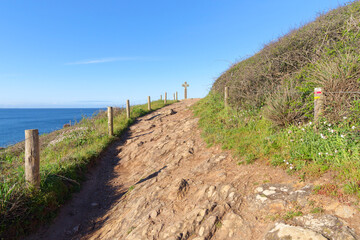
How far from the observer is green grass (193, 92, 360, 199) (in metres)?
3.41

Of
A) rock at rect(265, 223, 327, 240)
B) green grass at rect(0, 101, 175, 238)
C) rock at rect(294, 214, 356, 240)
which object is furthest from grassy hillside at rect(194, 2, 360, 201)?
green grass at rect(0, 101, 175, 238)

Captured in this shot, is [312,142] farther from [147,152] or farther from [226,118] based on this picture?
[147,152]

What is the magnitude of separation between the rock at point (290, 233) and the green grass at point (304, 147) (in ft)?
3.15

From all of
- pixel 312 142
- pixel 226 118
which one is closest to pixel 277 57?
pixel 226 118

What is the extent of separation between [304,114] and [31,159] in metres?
7.67

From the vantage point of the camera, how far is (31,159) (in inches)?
193

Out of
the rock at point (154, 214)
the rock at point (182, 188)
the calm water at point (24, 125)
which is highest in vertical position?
the rock at point (182, 188)

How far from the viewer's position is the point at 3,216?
4.10 metres

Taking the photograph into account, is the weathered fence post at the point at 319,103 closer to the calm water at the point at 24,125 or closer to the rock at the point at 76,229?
the rock at the point at 76,229

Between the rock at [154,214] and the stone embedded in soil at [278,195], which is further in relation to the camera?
the rock at [154,214]

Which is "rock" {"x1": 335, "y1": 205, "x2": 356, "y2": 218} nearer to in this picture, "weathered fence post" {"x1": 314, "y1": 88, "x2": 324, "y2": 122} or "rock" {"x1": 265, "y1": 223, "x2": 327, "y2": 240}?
"rock" {"x1": 265, "y1": 223, "x2": 327, "y2": 240}

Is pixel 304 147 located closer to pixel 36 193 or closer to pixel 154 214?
pixel 154 214

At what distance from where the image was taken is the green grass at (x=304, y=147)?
3.41 m

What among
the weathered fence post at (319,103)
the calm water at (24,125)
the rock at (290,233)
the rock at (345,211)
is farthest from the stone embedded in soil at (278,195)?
the calm water at (24,125)
